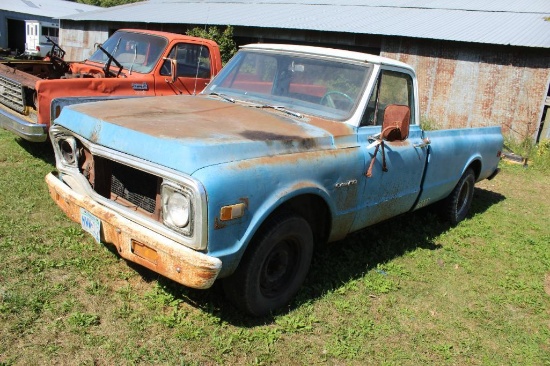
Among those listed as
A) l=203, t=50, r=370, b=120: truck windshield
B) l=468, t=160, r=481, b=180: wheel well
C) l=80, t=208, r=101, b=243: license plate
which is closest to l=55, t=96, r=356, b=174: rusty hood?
l=203, t=50, r=370, b=120: truck windshield

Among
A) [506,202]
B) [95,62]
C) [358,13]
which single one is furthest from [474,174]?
[358,13]

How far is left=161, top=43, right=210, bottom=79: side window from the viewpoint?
7.45 metres

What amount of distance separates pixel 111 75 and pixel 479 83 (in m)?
9.26

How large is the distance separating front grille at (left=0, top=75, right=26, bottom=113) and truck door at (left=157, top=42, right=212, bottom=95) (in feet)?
5.86

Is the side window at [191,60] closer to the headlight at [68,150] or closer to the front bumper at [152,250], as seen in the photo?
the headlight at [68,150]

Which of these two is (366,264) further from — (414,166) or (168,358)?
(168,358)

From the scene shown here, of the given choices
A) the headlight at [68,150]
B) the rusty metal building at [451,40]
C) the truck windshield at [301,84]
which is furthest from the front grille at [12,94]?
the rusty metal building at [451,40]

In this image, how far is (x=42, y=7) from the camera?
109ft

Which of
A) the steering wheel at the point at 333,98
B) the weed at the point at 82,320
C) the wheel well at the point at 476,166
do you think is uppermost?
the steering wheel at the point at 333,98

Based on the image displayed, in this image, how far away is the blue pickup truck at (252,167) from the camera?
2949 millimetres

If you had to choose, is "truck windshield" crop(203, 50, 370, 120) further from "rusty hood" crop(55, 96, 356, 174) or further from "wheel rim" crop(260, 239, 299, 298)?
"wheel rim" crop(260, 239, 299, 298)

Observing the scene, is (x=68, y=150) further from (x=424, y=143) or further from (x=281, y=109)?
(x=424, y=143)

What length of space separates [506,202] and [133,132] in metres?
6.32

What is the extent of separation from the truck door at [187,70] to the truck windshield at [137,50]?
208mm
